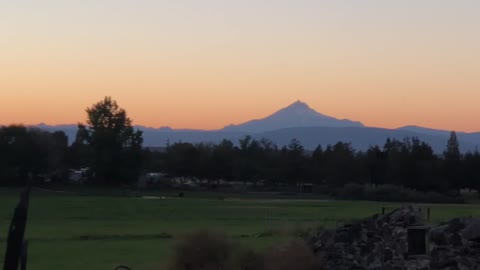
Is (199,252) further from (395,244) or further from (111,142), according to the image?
(111,142)

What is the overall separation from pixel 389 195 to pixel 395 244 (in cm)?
9219

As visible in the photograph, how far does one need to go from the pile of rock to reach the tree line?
104060 millimetres

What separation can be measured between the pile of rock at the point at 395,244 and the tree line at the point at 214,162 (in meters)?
104

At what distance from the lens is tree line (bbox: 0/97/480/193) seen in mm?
133750

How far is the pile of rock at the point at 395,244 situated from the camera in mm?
19219

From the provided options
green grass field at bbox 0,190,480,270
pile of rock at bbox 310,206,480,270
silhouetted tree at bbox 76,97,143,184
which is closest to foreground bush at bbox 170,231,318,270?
green grass field at bbox 0,190,480,270

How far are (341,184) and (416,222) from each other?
125 meters

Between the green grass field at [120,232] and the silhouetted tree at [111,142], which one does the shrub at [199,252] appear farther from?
the silhouetted tree at [111,142]

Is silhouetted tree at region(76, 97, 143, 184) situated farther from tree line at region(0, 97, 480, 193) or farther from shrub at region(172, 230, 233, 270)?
shrub at region(172, 230, 233, 270)

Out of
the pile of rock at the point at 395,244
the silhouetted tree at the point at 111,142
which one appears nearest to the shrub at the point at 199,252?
the pile of rock at the point at 395,244

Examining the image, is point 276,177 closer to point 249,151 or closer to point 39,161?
point 249,151

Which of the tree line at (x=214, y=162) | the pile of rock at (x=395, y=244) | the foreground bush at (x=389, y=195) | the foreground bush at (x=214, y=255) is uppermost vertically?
the tree line at (x=214, y=162)

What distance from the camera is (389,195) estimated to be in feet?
366

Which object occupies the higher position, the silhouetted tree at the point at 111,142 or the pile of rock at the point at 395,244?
the silhouetted tree at the point at 111,142
